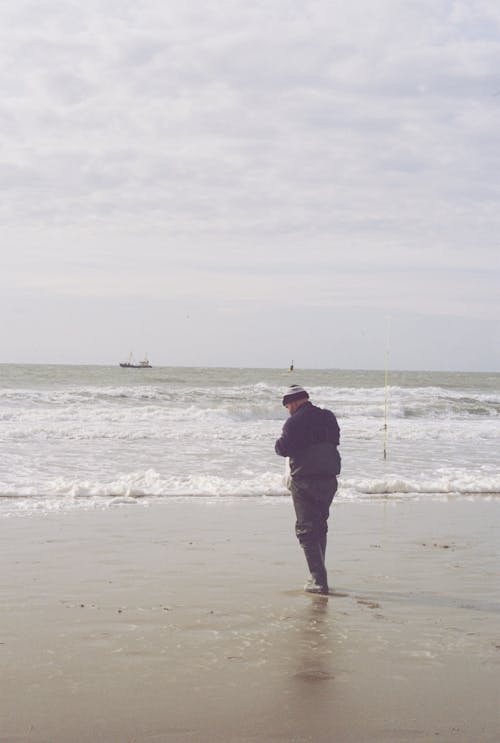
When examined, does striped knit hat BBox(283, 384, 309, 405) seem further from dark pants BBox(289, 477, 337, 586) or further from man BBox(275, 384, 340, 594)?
dark pants BBox(289, 477, 337, 586)

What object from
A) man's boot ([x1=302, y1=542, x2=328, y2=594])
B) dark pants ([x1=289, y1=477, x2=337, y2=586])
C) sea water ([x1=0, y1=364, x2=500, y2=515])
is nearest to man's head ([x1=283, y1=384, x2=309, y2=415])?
dark pants ([x1=289, y1=477, x2=337, y2=586])

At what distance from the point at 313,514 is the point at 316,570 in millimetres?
381

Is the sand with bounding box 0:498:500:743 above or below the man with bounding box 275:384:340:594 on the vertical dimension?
below

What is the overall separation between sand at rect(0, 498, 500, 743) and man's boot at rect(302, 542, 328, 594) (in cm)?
10

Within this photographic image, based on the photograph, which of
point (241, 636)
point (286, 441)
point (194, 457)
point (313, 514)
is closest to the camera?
point (241, 636)

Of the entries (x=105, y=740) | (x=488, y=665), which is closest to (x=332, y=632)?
(x=488, y=665)

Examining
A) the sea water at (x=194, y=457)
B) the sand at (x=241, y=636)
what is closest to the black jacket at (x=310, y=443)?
the sand at (x=241, y=636)

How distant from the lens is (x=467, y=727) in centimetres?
313

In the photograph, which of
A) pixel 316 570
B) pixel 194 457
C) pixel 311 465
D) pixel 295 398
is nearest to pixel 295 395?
pixel 295 398

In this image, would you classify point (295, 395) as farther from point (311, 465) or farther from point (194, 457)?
point (194, 457)

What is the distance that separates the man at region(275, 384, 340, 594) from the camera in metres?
5.24

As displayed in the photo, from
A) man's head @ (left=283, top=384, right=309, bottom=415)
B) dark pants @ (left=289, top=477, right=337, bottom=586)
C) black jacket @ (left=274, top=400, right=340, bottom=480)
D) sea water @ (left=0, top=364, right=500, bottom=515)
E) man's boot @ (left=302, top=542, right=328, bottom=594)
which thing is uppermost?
man's head @ (left=283, top=384, right=309, bottom=415)

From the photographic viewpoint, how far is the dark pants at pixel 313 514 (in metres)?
5.29

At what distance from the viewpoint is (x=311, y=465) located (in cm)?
527
